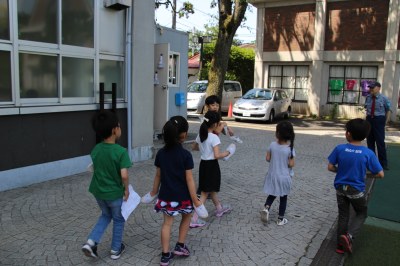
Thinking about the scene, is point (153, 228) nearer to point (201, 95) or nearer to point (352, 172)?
point (352, 172)

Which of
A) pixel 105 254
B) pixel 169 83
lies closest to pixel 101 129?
pixel 105 254

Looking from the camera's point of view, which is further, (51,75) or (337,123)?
(337,123)

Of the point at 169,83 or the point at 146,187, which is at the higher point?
the point at 169,83

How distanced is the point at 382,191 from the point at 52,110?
18.6 ft

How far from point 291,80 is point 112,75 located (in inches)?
631

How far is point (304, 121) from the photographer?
19.0 m

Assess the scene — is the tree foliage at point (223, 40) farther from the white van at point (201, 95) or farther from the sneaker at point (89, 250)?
the sneaker at point (89, 250)

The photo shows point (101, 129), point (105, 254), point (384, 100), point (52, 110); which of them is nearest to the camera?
point (101, 129)

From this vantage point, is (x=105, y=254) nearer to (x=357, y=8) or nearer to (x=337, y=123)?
(x=337, y=123)

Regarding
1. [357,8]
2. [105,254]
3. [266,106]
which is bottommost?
[105,254]

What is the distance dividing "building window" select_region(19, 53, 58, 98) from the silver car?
11.8 metres

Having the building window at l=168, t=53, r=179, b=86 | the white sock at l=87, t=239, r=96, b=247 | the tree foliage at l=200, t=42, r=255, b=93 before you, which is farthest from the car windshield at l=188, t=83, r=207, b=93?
the white sock at l=87, t=239, r=96, b=247

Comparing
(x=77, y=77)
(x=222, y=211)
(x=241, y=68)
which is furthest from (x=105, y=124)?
(x=241, y=68)

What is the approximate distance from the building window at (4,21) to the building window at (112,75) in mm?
1881
